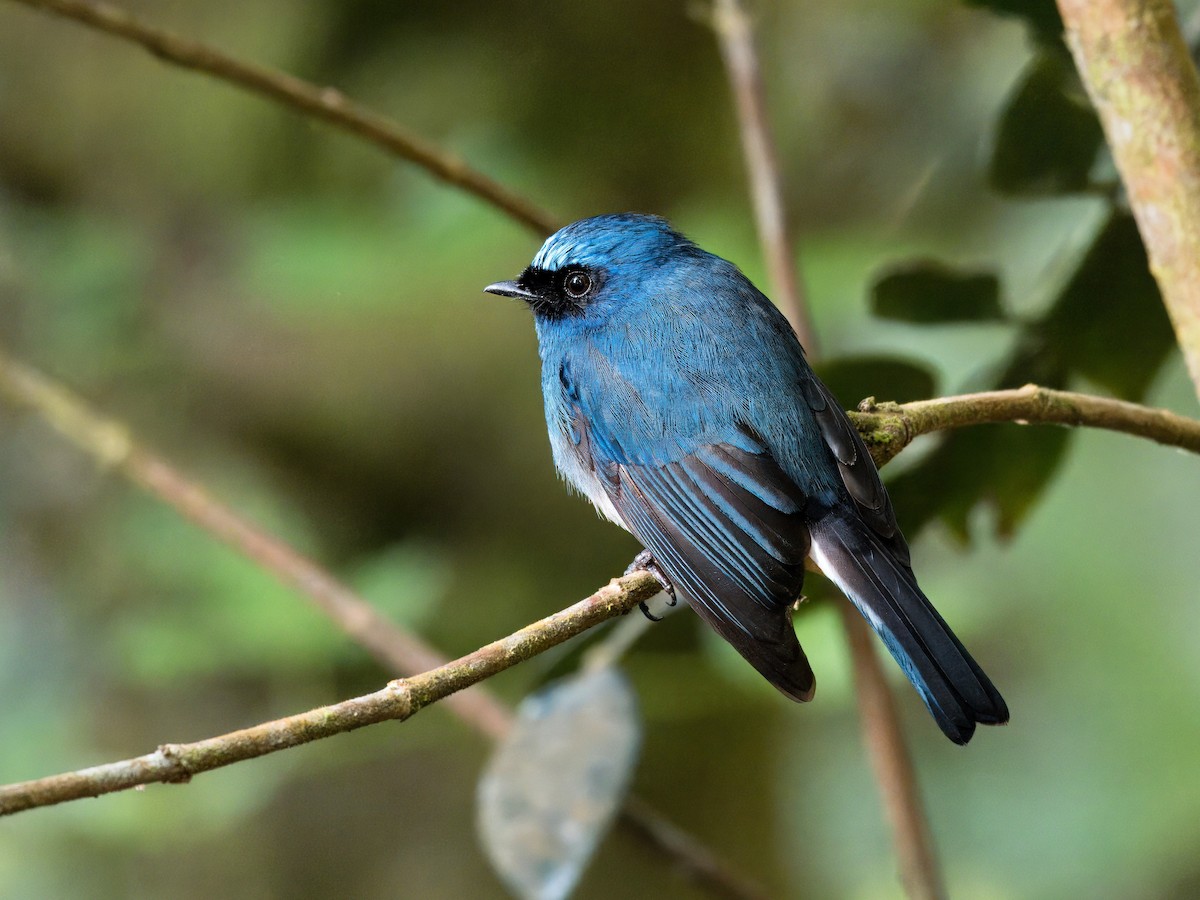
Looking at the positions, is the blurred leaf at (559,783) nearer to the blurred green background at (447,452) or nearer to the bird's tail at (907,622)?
the bird's tail at (907,622)

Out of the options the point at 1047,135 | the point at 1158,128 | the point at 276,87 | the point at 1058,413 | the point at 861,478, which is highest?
the point at 276,87

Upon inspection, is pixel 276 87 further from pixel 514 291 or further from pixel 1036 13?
pixel 1036 13

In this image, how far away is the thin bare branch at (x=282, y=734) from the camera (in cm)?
128

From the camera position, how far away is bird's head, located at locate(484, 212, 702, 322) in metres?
2.64

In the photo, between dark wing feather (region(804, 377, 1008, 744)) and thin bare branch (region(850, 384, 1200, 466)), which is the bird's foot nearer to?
dark wing feather (region(804, 377, 1008, 744))

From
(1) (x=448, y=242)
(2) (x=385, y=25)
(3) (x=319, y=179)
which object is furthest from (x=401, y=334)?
(2) (x=385, y=25)

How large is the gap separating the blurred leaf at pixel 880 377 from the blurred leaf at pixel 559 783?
2.31 ft

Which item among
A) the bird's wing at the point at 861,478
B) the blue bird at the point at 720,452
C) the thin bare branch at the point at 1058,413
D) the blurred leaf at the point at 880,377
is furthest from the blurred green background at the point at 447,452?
the thin bare branch at the point at 1058,413

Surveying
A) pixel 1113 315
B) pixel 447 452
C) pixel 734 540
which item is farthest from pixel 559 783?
pixel 447 452

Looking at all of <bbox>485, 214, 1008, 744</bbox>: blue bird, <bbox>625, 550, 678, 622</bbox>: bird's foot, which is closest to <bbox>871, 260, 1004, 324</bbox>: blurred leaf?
<bbox>485, 214, 1008, 744</bbox>: blue bird

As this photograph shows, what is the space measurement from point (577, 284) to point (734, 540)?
79 centimetres

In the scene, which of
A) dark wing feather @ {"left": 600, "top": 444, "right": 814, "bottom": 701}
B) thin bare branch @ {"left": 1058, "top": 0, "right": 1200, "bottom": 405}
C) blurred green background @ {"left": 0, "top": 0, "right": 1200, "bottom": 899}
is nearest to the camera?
thin bare branch @ {"left": 1058, "top": 0, "right": 1200, "bottom": 405}

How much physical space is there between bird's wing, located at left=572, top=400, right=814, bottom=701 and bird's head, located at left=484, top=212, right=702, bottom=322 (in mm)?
390

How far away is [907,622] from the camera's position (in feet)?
6.47
